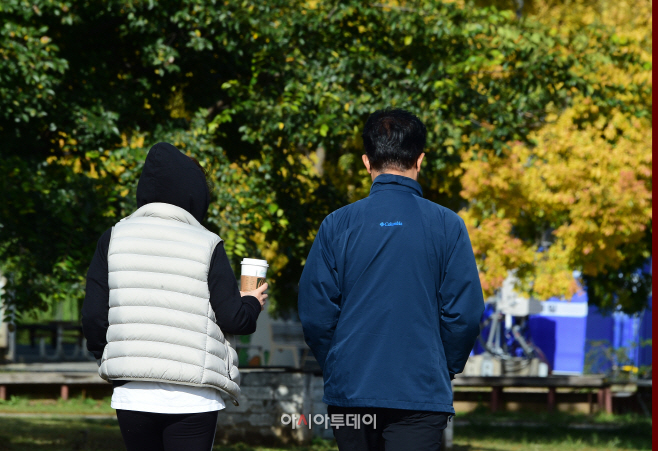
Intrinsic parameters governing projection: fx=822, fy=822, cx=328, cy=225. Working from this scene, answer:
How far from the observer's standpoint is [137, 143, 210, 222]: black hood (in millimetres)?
3043

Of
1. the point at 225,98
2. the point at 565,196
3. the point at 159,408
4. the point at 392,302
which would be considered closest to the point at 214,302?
the point at 159,408

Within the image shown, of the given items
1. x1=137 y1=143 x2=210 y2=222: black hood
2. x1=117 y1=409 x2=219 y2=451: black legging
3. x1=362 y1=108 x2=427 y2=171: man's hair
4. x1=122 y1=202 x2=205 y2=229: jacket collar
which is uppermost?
x1=362 y1=108 x2=427 y2=171: man's hair

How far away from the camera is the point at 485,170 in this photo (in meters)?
12.6

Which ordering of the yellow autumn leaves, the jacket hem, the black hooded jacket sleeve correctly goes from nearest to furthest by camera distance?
the jacket hem, the black hooded jacket sleeve, the yellow autumn leaves

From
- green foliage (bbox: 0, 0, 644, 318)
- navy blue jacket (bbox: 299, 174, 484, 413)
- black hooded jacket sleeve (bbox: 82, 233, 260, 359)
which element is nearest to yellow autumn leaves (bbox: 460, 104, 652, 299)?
green foliage (bbox: 0, 0, 644, 318)

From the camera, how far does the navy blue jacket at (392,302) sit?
279cm

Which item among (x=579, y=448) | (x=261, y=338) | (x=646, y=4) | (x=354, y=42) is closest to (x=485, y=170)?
(x=579, y=448)

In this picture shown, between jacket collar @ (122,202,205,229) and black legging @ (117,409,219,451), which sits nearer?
black legging @ (117,409,219,451)

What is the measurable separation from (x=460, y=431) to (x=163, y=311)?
34.5 ft

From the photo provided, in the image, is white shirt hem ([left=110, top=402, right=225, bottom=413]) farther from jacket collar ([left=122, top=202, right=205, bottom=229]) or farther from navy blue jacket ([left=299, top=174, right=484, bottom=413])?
jacket collar ([left=122, top=202, right=205, bottom=229])

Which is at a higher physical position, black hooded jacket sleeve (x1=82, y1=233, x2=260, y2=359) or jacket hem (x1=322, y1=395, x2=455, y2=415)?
black hooded jacket sleeve (x1=82, y1=233, x2=260, y2=359)

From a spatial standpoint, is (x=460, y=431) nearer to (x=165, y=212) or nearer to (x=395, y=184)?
(x=395, y=184)

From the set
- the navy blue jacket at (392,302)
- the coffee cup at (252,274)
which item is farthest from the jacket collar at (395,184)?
the coffee cup at (252,274)

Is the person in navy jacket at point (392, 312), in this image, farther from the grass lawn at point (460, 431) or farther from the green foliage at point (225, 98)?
the grass lawn at point (460, 431)
